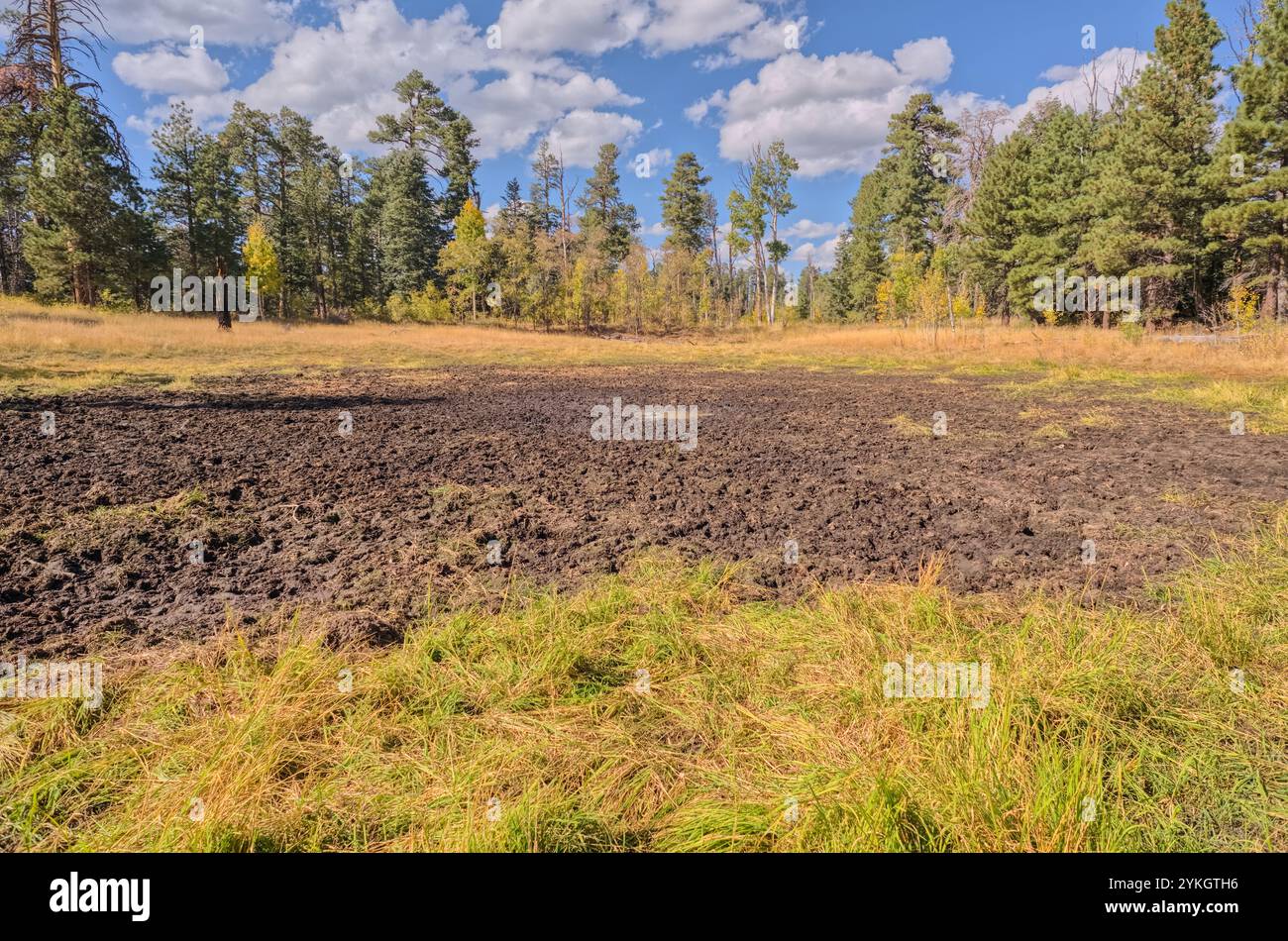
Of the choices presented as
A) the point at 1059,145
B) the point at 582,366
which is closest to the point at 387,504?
the point at 582,366

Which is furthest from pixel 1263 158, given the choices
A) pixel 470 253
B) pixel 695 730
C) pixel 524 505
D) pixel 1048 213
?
pixel 470 253

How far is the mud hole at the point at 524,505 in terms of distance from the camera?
4.49 meters

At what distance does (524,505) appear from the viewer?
6660mm

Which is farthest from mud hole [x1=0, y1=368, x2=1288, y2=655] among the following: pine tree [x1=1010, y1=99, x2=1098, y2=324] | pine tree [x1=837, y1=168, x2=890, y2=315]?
pine tree [x1=837, y1=168, x2=890, y2=315]

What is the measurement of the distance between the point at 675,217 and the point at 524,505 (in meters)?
67.7

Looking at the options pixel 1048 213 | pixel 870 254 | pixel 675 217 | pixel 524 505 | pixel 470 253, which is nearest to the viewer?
pixel 524 505

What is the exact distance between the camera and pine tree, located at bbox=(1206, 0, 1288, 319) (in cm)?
2106

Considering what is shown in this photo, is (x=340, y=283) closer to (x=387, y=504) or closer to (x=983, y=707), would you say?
(x=387, y=504)

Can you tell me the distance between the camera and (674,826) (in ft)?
7.36

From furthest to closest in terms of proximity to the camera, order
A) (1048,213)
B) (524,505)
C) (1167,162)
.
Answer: (1048,213) → (1167,162) → (524,505)

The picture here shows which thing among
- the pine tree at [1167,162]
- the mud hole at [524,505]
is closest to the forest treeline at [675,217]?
the pine tree at [1167,162]

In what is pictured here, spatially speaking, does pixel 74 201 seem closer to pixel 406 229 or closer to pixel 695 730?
pixel 406 229

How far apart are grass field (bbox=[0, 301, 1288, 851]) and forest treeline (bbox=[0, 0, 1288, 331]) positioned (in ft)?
82.6
